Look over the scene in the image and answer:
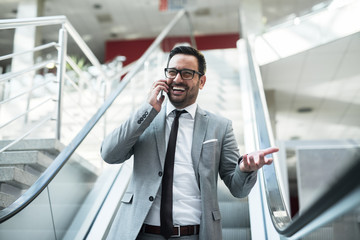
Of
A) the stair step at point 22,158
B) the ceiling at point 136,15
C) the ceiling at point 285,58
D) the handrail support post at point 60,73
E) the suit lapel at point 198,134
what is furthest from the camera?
the ceiling at point 136,15

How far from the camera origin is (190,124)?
1978mm

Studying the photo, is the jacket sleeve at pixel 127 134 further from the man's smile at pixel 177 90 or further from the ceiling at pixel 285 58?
Answer: the ceiling at pixel 285 58

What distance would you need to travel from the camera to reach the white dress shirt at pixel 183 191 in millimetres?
1726

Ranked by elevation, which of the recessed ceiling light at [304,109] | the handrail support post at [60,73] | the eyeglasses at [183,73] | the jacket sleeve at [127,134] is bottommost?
the jacket sleeve at [127,134]

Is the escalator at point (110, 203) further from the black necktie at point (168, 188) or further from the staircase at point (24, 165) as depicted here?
the black necktie at point (168, 188)

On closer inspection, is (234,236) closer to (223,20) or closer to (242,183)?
(242,183)

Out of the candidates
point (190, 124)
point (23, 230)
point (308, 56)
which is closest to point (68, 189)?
point (23, 230)

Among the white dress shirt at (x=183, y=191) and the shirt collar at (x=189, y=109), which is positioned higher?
the shirt collar at (x=189, y=109)

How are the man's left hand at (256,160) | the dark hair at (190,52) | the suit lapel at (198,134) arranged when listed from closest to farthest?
the man's left hand at (256,160), the suit lapel at (198,134), the dark hair at (190,52)

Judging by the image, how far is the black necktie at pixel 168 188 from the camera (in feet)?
5.48

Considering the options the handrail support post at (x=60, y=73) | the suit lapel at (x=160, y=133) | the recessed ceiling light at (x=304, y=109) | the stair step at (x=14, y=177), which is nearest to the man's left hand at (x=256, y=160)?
the suit lapel at (x=160, y=133)

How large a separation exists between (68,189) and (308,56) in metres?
6.05

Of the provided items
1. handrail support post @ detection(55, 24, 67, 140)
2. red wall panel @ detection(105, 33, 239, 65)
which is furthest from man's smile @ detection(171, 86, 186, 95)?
red wall panel @ detection(105, 33, 239, 65)

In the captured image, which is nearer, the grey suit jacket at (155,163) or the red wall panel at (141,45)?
the grey suit jacket at (155,163)
